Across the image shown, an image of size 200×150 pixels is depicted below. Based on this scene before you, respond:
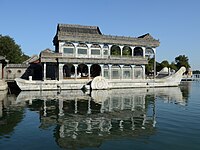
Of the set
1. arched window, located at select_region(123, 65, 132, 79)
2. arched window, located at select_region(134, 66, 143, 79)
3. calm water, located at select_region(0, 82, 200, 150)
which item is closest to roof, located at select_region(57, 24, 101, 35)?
arched window, located at select_region(123, 65, 132, 79)

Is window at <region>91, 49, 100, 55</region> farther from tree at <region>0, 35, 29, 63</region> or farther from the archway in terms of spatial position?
tree at <region>0, 35, 29, 63</region>

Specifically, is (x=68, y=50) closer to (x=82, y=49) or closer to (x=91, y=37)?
(x=82, y=49)

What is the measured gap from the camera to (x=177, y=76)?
160 feet

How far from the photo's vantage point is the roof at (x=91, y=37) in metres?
41.9

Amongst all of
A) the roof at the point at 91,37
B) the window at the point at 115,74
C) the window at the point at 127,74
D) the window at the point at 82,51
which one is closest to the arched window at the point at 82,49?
the window at the point at 82,51

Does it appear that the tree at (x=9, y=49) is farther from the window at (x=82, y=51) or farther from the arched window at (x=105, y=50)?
the arched window at (x=105, y=50)

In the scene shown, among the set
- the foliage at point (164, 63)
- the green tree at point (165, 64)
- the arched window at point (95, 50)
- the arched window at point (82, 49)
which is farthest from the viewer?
the foliage at point (164, 63)

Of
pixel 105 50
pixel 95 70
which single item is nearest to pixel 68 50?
pixel 105 50

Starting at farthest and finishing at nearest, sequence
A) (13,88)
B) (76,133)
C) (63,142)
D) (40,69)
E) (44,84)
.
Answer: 1. (40,69)
2. (13,88)
3. (44,84)
4. (76,133)
5. (63,142)

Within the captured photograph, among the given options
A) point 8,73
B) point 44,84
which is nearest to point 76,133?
point 44,84

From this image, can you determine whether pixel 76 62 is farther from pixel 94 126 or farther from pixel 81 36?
pixel 94 126

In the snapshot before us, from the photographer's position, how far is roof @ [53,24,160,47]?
41875mm

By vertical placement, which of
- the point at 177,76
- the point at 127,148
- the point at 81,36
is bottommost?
the point at 127,148

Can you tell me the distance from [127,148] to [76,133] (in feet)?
11.4
